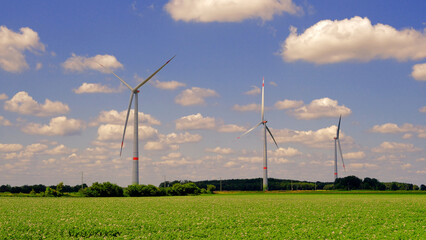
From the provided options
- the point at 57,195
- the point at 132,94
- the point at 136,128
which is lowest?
the point at 57,195

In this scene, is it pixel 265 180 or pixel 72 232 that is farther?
pixel 265 180

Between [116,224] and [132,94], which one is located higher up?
[132,94]

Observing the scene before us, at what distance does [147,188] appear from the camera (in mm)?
120688

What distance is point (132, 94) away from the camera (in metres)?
122

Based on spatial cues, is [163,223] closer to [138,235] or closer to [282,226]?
[138,235]

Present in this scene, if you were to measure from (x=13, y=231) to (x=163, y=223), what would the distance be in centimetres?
1199

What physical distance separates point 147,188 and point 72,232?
90359 millimetres

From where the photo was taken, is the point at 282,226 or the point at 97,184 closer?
the point at 282,226

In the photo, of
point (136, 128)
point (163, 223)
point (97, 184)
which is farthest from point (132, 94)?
point (163, 223)

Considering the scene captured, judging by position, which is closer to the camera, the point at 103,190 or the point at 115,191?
the point at 103,190

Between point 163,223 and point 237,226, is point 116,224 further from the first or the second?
point 237,226

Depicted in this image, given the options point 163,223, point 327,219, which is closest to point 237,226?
point 163,223

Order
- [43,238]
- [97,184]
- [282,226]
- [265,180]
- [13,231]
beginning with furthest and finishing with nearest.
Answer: [265,180] < [97,184] < [282,226] < [13,231] < [43,238]

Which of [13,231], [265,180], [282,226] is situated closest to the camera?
[13,231]
